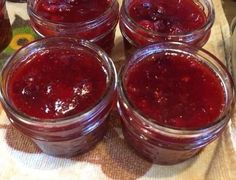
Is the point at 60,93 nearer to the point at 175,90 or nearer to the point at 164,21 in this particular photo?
the point at 175,90

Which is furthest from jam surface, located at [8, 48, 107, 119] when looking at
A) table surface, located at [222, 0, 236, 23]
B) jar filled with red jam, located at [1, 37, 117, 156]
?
table surface, located at [222, 0, 236, 23]

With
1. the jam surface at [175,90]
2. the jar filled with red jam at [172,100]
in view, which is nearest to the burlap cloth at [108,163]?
the jar filled with red jam at [172,100]

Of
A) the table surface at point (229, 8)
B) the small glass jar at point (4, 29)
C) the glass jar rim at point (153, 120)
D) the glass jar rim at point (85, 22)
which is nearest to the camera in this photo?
the glass jar rim at point (153, 120)

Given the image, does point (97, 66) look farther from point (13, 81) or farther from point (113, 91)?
point (13, 81)

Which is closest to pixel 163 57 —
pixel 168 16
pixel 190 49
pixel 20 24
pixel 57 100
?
pixel 190 49

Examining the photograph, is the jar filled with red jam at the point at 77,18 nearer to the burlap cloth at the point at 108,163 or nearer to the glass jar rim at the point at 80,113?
the glass jar rim at the point at 80,113

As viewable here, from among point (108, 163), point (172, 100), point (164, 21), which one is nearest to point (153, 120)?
point (172, 100)

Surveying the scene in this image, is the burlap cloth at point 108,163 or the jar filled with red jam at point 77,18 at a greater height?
the jar filled with red jam at point 77,18
